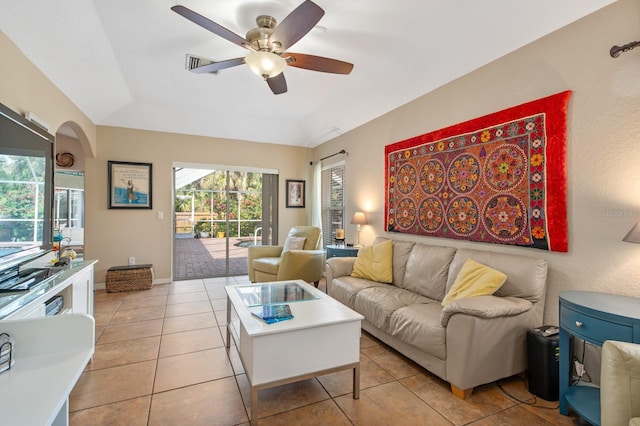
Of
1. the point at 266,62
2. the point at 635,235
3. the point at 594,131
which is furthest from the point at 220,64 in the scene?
the point at 635,235

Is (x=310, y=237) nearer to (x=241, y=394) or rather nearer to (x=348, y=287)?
(x=348, y=287)

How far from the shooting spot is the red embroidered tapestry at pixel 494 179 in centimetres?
216

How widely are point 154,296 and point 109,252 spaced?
113 centimetres

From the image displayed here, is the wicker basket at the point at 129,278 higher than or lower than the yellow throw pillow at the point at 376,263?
lower

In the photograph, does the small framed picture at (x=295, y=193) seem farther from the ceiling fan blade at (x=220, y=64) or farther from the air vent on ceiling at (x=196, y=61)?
the ceiling fan blade at (x=220, y=64)

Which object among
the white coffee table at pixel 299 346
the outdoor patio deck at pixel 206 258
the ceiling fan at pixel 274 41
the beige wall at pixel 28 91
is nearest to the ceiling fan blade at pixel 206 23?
the ceiling fan at pixel 274 41

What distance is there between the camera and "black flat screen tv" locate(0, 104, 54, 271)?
1640 millimetres

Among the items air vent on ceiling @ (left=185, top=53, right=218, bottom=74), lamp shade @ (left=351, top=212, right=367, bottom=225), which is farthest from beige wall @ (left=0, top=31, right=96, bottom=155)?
lamp shade @ (left=351, top=212, right=367, bottom=225)

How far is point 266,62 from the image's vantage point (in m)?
2.12

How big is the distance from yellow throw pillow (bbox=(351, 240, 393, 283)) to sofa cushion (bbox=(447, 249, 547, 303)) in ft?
3.26

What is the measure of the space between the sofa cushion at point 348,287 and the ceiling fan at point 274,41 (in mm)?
1973

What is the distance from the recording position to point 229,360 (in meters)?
2.42

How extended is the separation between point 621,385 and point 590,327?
0.40m

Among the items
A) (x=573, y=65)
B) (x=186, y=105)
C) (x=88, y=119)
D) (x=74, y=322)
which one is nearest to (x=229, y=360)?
(x=74, y=322)
